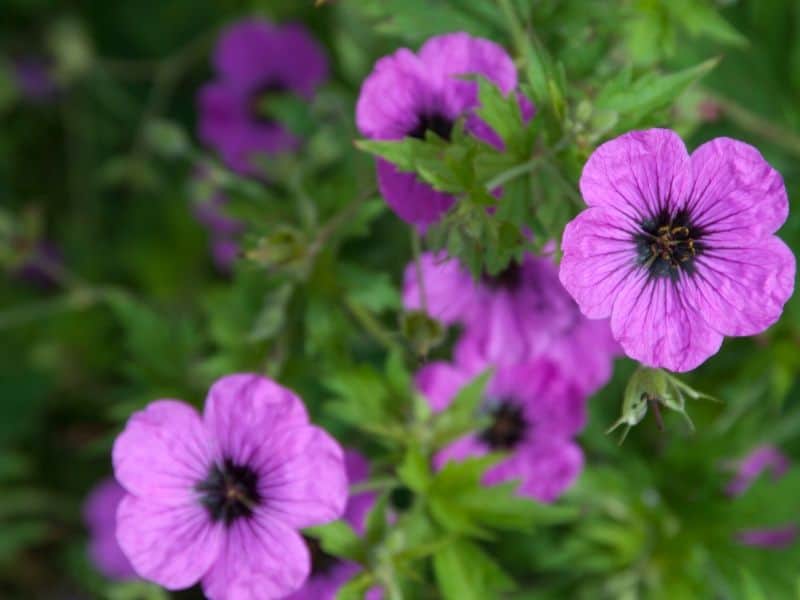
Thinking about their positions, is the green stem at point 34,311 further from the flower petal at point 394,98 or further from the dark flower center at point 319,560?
the flower petal at point 394,98

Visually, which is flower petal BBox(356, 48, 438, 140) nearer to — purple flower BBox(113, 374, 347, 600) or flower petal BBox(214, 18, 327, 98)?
purple flower BBox(113, 374, 347, 600)

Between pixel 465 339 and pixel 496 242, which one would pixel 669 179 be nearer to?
pixel 496 242

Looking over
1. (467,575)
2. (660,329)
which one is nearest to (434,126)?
(660,329)

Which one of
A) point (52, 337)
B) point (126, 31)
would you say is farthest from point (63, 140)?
point (52, 337)

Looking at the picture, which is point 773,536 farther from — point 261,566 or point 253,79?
point 253,79

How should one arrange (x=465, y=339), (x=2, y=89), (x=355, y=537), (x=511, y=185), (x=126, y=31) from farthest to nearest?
(x=126, y=31), (x=2, y=89), (x=465, y=339), (x=355, y=537), (x=511, y=185)

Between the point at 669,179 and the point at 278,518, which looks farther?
the point at 278,518

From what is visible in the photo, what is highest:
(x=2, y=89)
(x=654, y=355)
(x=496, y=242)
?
(x=2, y=89)
